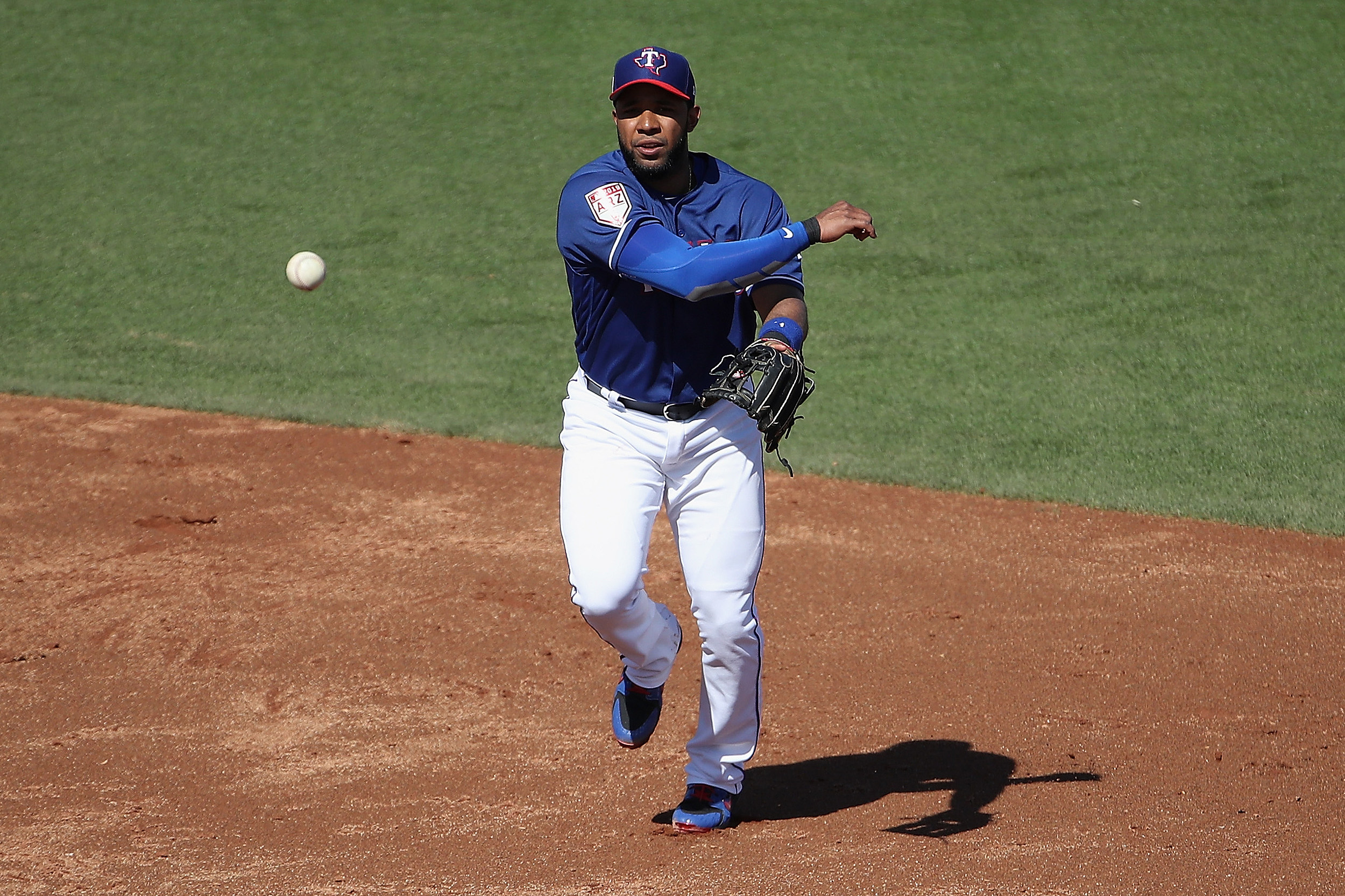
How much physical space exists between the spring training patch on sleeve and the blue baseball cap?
28 cm

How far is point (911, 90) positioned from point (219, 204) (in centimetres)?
635

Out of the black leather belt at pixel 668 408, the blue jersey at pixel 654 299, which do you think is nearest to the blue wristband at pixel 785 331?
the blue jersey at pixel 654 299

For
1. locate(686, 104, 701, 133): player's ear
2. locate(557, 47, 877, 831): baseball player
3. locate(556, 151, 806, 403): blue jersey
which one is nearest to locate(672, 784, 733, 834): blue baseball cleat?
locate(557, 47, 877, 831): baseball player

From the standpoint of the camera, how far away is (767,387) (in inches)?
145

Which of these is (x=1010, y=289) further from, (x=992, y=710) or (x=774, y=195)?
(x=774, y=195)

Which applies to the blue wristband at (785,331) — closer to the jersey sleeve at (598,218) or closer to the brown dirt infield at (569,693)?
the jersey sleeve at (598,218)

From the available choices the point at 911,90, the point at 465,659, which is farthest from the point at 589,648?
the point at 911,90

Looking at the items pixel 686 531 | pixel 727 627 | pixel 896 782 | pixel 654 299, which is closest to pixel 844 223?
pixel 654 299

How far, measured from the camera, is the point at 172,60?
43.8 ft

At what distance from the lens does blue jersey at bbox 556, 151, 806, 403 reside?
152 inches

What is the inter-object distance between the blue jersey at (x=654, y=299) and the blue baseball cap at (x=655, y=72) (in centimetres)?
21

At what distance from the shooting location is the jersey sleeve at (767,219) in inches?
156

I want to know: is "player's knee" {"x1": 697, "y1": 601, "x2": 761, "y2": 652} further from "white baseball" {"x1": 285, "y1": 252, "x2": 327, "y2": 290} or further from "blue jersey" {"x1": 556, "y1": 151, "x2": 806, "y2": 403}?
"white baseball" {"x1": 285, "y1": 252, "x2": 327, "y2": 290}

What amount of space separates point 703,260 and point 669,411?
51 centimetres
